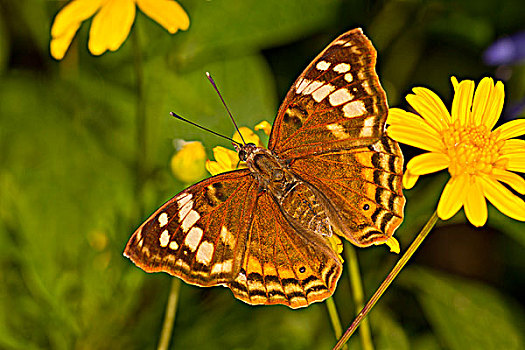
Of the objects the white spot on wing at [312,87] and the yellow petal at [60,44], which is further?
the yellow petal at [60,44]

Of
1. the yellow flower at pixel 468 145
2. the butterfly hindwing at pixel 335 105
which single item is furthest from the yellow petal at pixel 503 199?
the butterfly hindwing at pixel 335 105

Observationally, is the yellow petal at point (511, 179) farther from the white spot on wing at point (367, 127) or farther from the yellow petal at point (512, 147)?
the white spot on wing at point (367, 127)

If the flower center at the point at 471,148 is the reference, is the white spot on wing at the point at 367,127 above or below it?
above

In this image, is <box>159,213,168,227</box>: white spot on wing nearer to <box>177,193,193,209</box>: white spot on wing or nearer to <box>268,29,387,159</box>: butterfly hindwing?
<box>177,193,193,209</box>: white spot on wing

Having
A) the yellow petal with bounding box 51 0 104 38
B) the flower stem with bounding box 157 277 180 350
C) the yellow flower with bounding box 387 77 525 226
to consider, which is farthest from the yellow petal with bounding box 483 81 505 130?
the yellow petal with bounding box 51 0 104 38

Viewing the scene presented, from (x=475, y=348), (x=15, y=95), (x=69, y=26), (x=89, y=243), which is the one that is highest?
(x=69, y=26)

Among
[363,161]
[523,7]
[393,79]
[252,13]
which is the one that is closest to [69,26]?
[252,13]

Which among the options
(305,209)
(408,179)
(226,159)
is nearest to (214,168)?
(226,159)

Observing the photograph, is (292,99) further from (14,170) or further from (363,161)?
(14,170)
